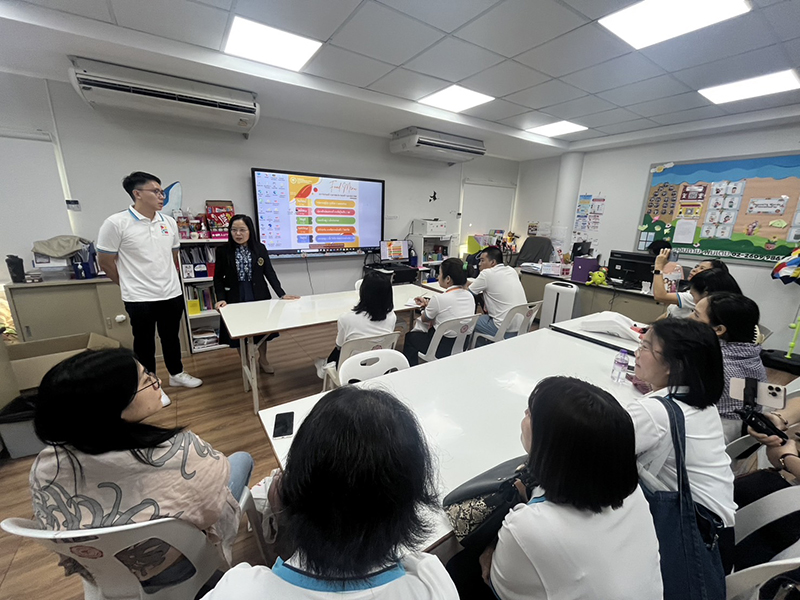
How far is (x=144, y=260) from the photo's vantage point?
234 centimetres

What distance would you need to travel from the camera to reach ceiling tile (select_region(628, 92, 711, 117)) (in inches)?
129

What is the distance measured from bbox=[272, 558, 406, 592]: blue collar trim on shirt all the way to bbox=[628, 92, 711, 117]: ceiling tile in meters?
4.60

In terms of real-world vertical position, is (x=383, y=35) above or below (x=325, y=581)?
above

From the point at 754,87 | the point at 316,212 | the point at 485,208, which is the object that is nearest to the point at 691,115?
the point at 754,87

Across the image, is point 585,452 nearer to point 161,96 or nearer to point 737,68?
point 737,68

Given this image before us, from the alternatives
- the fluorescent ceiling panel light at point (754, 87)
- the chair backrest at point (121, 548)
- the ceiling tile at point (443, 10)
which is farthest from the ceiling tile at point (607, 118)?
the chair backrest at point (121, 548)

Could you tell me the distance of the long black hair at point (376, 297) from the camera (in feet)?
6.97

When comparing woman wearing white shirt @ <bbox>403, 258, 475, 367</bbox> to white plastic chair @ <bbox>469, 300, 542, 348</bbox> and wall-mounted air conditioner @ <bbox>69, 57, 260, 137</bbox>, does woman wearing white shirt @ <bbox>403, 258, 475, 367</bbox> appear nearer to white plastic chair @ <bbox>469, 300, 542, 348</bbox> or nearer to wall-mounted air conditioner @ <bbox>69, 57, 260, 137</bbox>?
white plastic chair @ <bbox>469, 300, 542, 348</bbox>

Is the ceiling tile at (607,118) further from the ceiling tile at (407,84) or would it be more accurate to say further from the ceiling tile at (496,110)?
the ceiling tile at (407,84)

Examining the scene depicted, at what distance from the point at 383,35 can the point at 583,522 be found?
294 centimetres

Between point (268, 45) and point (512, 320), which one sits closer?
point (268, 45)

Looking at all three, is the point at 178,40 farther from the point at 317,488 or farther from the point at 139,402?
the point at 317,488

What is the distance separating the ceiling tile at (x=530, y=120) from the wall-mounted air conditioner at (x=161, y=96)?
303 centimetres

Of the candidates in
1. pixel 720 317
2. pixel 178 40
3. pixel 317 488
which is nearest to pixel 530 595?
pixel 317 488
